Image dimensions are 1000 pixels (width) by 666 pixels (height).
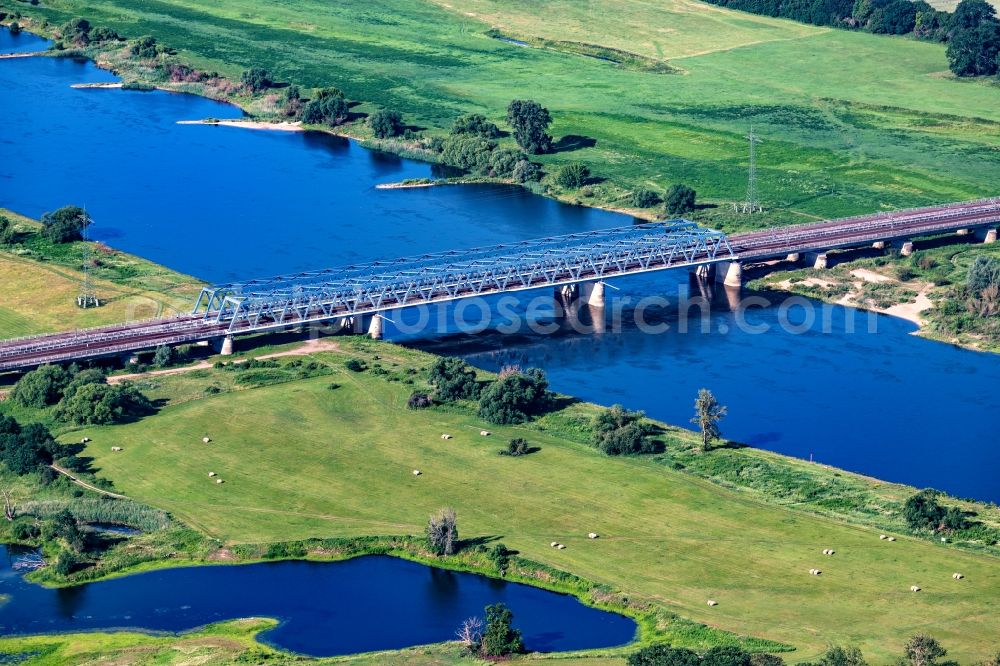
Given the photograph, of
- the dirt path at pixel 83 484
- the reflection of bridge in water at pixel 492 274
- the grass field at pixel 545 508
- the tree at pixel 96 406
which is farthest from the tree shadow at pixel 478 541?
the reflection of bridge in water at pixel 492 274

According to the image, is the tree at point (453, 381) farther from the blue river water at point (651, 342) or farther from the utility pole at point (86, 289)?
the utility pole at point (86, 289)

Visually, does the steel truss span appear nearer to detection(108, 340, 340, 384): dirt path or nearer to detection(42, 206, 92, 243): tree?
detection(108, 340, 340, 384): dirt path

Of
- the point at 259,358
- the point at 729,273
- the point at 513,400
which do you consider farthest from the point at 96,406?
the point at 729,273

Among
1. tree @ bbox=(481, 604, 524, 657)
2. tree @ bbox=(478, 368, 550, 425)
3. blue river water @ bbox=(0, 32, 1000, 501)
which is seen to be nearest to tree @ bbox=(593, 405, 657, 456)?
tree @ bbox=(478, 368, 550, 425)

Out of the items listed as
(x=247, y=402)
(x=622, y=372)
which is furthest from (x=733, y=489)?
(x=247, y=402)

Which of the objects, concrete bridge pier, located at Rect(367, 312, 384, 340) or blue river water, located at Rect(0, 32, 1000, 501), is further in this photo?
concrete bridge pier, located at Rect(367, 312, 384, 340)
